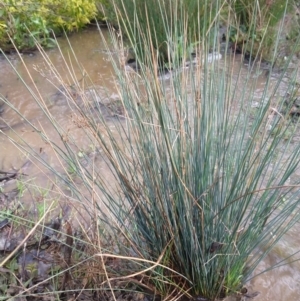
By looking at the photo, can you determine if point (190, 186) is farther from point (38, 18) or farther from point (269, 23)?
point (38, 18)

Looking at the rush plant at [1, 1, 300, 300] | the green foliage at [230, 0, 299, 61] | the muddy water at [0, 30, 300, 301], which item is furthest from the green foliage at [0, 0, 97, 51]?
the rush plant at [1, 1, 300, 300]

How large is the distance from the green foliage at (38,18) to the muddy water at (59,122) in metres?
0.15

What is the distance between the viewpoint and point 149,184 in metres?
1.41

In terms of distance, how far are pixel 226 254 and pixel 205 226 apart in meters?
0.11

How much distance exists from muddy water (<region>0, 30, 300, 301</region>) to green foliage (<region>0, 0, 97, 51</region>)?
0.15 meters

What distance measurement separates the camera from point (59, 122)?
3.05 metres

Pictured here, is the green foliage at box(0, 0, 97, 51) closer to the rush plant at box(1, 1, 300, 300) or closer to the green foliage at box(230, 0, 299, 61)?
the green foliage at box(230, 0, 299, 61)

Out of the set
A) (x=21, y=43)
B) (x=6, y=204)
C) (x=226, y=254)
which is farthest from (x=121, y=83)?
(x=21, y=43)

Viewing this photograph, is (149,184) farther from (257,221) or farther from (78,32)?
(78,32)

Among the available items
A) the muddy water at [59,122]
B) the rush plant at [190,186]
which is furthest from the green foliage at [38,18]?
the rush plant at [190,186]

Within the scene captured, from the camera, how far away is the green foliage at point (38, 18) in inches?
156

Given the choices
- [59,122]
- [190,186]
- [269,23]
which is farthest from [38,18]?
[190,186]

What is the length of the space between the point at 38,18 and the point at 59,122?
1.55m

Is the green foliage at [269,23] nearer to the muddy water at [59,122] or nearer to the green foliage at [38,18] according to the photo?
the muddy water at [59,122]
